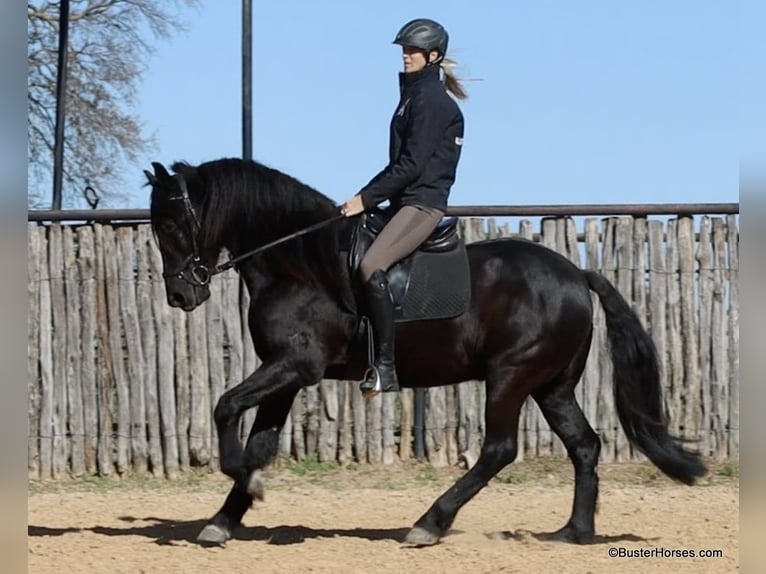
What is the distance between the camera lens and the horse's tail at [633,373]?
7945 mm

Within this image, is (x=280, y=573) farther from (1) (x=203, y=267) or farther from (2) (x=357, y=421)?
(2) (x=357, y=421)

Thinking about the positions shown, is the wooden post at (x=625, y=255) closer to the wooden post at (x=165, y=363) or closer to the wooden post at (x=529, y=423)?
the wooden post at (x=529, y=423)

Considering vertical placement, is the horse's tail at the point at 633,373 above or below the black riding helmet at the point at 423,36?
below

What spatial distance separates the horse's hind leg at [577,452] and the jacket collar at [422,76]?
2.12m

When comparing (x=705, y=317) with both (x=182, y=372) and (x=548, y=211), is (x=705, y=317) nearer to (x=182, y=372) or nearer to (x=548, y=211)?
(x=548, y=211)

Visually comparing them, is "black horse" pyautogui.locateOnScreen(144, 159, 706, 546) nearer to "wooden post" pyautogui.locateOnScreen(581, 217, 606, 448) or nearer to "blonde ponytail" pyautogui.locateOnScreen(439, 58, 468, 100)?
"blonde ponytail" pyautogui.locateOnScreen(439, 58, 468, 100)

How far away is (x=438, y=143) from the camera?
7250mm

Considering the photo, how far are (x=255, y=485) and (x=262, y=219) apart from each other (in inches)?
62.9

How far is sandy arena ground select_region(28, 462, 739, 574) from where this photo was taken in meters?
6.91

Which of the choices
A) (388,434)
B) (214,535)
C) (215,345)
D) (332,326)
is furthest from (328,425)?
(332,326)

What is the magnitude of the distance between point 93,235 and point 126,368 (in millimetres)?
1184

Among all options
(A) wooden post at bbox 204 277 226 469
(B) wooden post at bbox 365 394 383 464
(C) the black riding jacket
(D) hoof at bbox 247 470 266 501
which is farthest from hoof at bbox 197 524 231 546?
(B) wooden post at bbox 365 394 383 464

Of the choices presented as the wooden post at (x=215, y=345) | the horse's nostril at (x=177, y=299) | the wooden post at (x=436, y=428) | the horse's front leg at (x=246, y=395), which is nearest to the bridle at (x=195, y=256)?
the horse's nostril at (x=177, y=299)

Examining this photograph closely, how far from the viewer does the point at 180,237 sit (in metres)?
7.29
